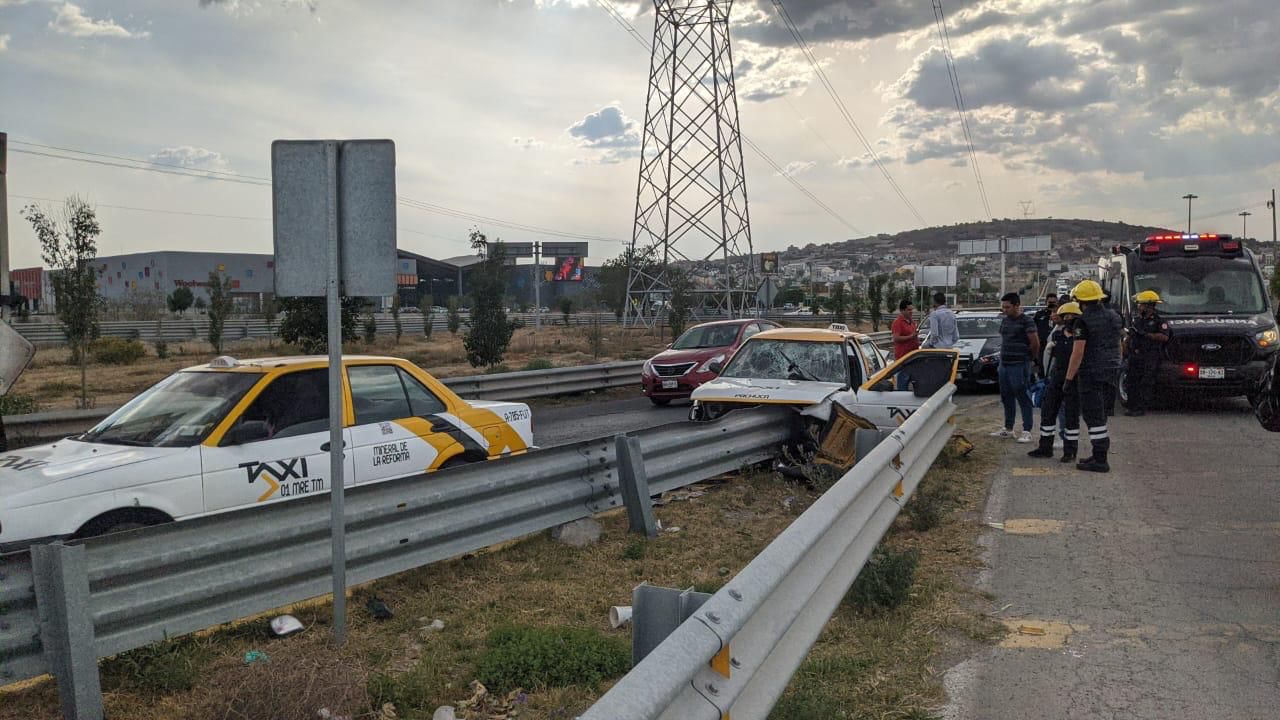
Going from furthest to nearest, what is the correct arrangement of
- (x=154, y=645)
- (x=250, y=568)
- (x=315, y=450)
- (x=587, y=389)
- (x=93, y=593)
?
(x=587, y=389)
(x=315, y=450)
(x=250, y=568)
(x=154, y=645)
(x=93, y=593)

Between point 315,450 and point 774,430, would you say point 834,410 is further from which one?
point 315,450

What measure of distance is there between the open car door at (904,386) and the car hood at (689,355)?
6054 millimetres

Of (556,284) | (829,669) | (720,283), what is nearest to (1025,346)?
(829,669)

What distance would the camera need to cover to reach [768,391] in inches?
405

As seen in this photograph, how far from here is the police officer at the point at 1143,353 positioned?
14.6 m

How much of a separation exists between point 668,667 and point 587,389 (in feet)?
55.3

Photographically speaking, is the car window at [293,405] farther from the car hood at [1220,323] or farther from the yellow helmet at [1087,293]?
the car hood at [1220,323]

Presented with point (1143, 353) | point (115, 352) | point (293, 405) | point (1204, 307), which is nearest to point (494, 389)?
point (293, 405)

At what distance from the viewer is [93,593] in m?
4.23

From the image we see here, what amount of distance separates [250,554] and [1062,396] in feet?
28.5

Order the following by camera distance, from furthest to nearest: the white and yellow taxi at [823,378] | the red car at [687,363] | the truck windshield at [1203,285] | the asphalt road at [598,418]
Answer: the red car at [687,363], the truck windshield at [1203,285], the asphalt road at [598,418], the white and yellow taxi at [823,378]

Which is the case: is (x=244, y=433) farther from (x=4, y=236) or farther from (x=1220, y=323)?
(x=1220, y=323)

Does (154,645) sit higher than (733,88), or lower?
lower

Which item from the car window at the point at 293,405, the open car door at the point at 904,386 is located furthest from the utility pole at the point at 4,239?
the open car door at the point at 904,386
